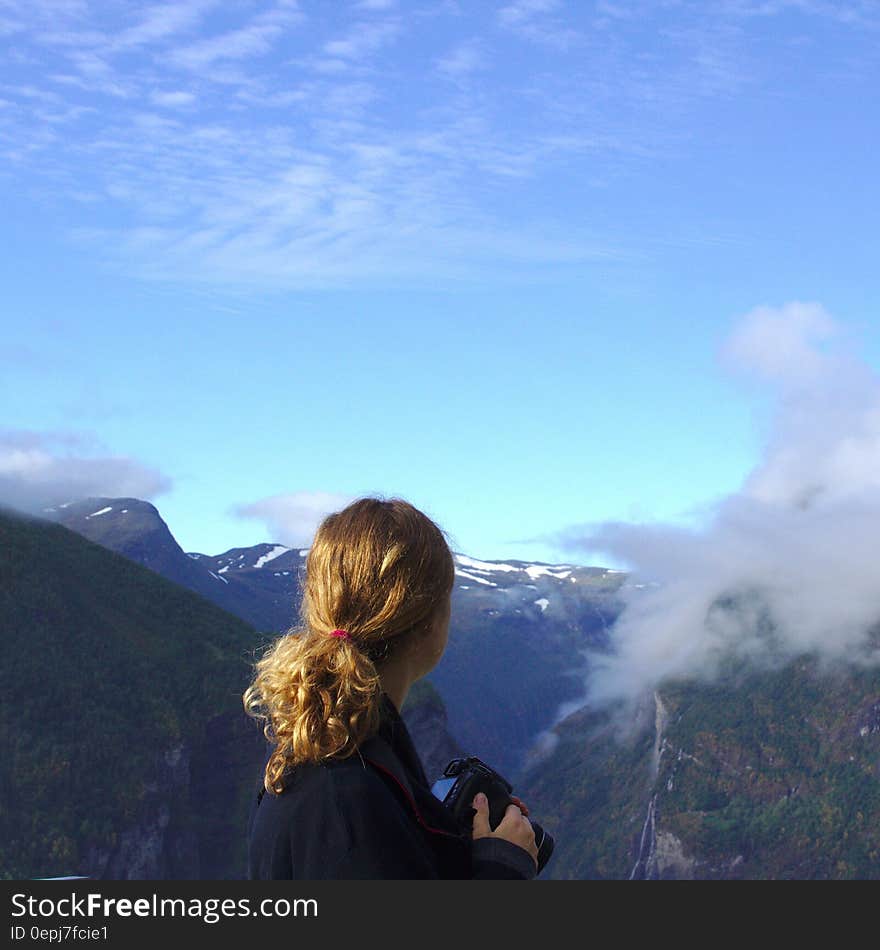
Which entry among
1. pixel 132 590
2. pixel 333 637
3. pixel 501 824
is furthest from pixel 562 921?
pixel 132 590

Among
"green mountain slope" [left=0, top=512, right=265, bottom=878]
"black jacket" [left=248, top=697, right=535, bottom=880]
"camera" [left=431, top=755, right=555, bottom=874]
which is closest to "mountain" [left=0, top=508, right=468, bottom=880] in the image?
"green mountain slope" [left=0, top=512, right=265, bottom=878]

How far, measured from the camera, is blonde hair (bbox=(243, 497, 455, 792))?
5160mm

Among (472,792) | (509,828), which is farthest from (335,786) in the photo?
(509,828)

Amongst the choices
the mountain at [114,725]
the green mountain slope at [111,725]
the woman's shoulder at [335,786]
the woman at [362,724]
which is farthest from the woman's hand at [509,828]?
the mountain at [114,725]

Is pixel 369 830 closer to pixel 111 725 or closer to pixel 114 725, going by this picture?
pixel 111 725

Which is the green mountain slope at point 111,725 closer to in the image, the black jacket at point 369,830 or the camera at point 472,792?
the camera at point 472,792

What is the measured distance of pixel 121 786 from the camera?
15075 centimetres

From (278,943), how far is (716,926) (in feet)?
7.04

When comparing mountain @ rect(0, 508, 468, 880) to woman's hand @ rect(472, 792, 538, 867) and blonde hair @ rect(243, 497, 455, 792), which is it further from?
woman's hand @ rect(472, 792, 538, 867)

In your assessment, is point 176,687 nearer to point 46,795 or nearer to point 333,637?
point 46,795

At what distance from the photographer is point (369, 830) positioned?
480 centimetres

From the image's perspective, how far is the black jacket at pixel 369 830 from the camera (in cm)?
480

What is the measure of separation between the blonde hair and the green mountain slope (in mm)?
143168

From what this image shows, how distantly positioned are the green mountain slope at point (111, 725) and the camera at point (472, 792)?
143m
